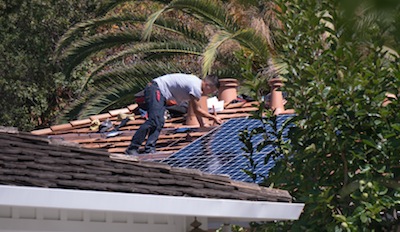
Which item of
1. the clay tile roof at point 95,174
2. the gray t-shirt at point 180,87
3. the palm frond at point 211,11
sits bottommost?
the clay tile roof at point 95,174

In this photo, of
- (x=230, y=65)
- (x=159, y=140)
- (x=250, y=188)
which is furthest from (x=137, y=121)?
(x=250, y=188)

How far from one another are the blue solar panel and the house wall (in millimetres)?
4054

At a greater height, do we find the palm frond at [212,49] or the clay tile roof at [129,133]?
the palm frond at [212,49]

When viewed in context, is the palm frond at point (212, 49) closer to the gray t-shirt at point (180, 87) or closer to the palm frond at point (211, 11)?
the palm frond at point (211, 11)

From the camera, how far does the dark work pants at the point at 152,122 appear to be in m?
15.2

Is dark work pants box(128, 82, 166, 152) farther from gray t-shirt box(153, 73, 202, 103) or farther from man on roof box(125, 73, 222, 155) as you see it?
gray t-shirt box(153, 73, 202, 103)

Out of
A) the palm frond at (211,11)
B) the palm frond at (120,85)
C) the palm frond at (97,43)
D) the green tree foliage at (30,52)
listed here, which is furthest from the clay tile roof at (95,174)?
the green tree foliage at (30,52)

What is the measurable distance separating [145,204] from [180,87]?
28.4 ft

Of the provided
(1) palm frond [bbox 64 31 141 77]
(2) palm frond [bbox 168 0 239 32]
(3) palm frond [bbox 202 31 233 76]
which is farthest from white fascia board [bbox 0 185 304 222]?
(1) palm frond [bbox 64 31 141 77]

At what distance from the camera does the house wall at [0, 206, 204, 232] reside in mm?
6734

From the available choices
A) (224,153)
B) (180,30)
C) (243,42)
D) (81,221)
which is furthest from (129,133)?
(81,221)

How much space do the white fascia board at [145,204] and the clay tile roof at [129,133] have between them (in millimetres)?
7563

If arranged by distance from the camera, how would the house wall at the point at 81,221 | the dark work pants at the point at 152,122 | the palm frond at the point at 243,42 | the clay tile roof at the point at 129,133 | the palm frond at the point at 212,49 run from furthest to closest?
the palm frond at the point at 243,42
the palm frond at the point at 212,49
the clay tile roof at the point at 129,133
the dark work pants at the point at 152,122
the house wall at the point at 81,221

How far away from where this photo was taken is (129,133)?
1703 cm
